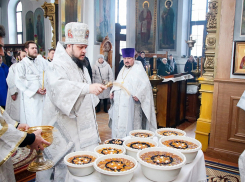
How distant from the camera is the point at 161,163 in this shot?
149 cm

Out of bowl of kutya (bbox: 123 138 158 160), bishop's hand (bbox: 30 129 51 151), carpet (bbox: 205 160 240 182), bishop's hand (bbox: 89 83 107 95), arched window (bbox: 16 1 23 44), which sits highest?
arched window (bbox: 16 1 23 44)

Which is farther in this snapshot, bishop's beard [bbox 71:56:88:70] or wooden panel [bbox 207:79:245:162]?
wooden panel [bbox 207:79:245:162]

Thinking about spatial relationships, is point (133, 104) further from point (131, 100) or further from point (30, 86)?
point (30, 86)

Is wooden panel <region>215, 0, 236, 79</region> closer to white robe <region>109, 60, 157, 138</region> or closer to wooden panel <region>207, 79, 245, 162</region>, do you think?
wooden panel <region>207, 79, 245, 162</region>

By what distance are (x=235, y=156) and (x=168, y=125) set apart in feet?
6.42

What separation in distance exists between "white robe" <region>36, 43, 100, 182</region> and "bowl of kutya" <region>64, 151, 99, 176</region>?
49 centimetres

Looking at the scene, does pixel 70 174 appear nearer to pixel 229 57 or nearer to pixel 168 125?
pixel 229 57

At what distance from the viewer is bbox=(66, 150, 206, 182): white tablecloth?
1508mm

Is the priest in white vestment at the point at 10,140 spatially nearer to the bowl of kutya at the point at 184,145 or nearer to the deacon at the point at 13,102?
the bowl of kutya at the point at 184,145

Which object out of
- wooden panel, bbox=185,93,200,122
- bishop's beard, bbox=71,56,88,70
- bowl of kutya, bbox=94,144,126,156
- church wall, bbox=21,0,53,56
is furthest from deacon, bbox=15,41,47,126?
church wall, bbox=21,0,53,56

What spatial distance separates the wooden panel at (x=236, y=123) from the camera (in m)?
3.47

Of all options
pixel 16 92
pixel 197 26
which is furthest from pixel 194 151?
pixel 197 26

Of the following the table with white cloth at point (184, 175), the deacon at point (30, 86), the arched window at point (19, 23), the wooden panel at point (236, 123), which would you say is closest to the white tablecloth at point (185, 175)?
the table with white cloth at point (184, 175)

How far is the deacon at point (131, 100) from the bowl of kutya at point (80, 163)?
7.74 feet
